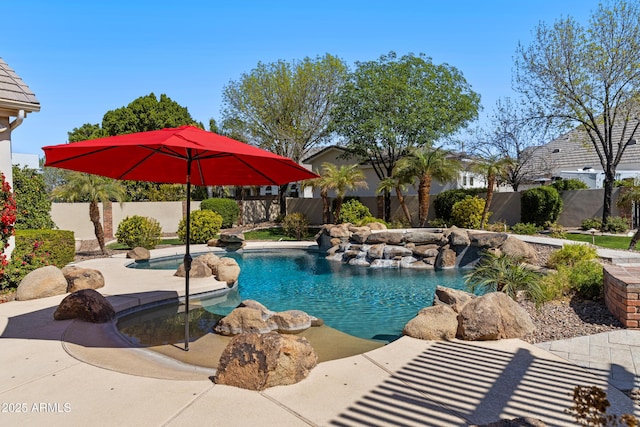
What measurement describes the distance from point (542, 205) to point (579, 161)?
12.1 meters

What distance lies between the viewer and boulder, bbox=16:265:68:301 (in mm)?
8047

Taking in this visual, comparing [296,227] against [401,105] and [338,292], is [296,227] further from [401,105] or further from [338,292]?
[338,292]

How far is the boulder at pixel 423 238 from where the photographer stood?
1513 cm

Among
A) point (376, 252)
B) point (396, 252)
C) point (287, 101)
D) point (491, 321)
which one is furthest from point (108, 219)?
point (491, 321)

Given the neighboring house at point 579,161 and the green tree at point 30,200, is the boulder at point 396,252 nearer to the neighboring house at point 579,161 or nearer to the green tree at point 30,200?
the green tree at point 30,200

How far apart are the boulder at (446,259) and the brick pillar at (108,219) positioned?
16.7 metres

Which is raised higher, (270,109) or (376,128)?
(270,109)

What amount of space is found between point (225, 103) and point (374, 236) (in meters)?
17.6

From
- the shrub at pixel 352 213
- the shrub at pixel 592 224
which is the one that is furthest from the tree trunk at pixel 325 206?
the shrub at pixel 592 224

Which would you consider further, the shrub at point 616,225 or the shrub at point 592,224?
the shrub at point 592,224

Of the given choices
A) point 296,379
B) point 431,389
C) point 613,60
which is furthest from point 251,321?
point 613,60

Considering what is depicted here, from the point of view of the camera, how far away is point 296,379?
13.8 feet

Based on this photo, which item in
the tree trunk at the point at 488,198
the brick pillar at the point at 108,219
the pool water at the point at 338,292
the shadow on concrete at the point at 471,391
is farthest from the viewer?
the brick pillar at the point at 108,219

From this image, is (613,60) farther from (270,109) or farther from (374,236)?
(270,109)
